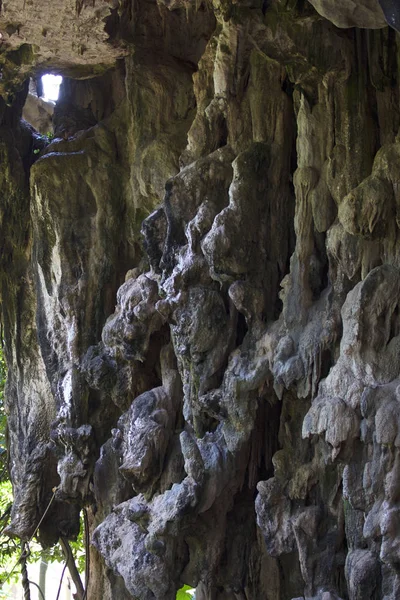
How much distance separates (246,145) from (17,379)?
2.31 m

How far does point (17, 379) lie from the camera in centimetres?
545

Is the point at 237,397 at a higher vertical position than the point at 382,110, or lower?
lower

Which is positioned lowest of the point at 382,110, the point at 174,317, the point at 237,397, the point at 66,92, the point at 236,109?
the point at 237,397

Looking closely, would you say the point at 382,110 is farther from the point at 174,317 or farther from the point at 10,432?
the point at 10,432

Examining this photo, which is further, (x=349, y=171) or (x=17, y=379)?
(x=17, y=379)

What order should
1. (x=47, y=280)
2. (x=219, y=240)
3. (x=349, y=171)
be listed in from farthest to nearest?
(x=47, y=280)
(x=219, y=240)
(x=349, y=171)

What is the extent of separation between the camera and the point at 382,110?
348 cm

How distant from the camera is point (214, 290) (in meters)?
3.92

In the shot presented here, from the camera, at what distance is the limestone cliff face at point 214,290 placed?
3.24 m

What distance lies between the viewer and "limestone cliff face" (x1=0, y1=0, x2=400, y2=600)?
324 cm

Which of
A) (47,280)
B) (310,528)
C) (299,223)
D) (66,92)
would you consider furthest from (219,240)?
(66,92)

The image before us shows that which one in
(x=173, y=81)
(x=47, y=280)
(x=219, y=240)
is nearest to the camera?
(x=219, y=240)

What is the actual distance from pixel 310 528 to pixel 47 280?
7.18 feet

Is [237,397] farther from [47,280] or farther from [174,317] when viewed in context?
[47,280]
